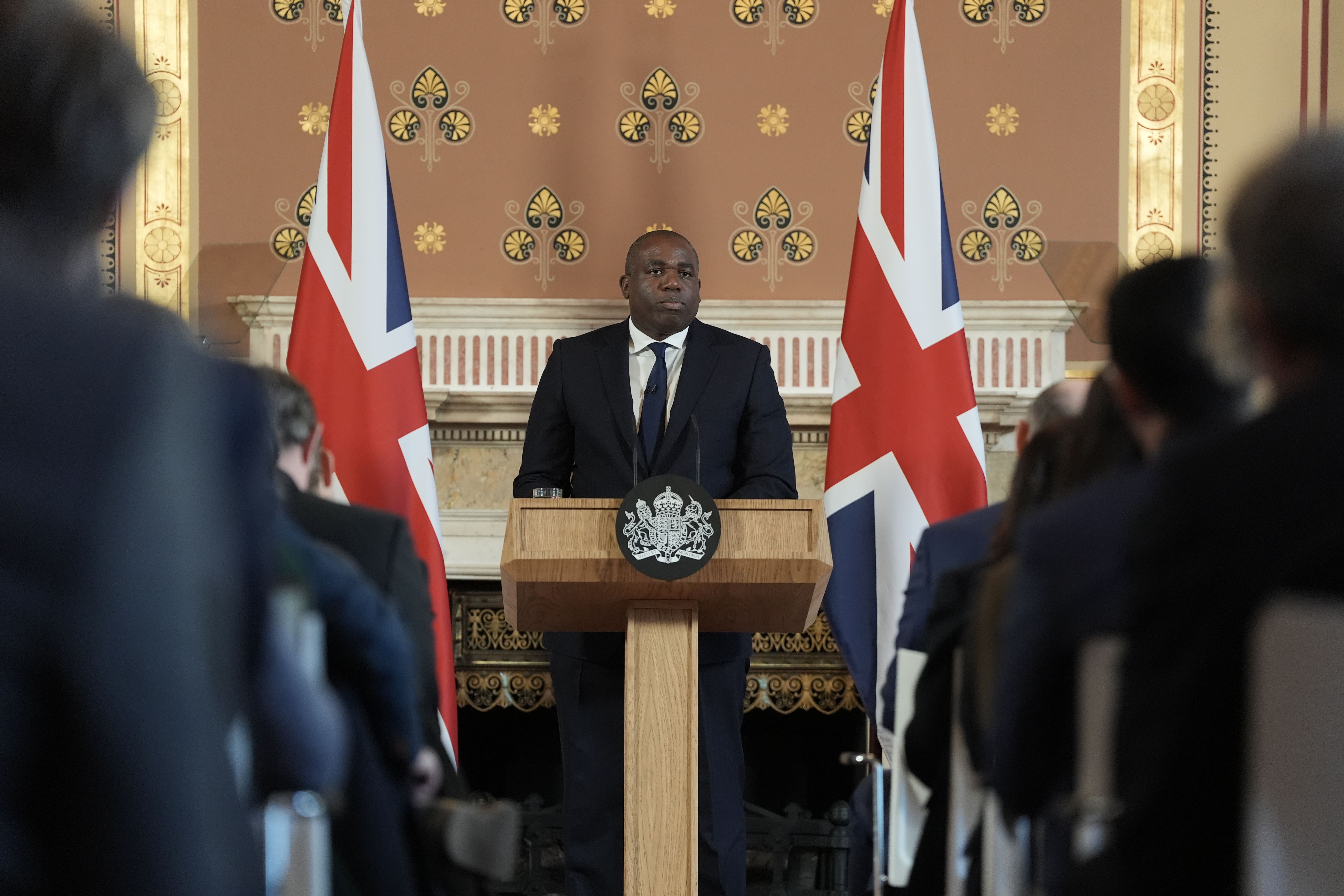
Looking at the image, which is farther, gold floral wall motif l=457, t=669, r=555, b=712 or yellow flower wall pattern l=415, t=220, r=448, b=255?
yellow flower wall pattern l=415, t=220, r=448, b=255

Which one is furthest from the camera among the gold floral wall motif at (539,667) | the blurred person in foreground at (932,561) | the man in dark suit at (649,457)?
the gold floral wall motif at (539,667)

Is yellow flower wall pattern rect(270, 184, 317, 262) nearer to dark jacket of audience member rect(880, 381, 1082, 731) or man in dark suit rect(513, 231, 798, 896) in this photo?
man in dark suit rect(513, 231, 798, 896)

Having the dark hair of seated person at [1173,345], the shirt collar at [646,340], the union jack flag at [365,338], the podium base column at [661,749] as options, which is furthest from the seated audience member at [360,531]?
the shirt collar at [646,340]

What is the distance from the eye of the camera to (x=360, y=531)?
1.71 metres

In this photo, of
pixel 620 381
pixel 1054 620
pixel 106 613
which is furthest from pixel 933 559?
pixel 620 381

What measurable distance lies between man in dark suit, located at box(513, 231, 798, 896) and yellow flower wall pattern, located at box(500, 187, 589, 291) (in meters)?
0.81

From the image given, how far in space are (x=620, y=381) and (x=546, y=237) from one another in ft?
3.97

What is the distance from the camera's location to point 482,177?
187 inches

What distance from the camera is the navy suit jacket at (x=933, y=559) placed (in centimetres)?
192

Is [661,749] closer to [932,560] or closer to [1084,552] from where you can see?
[932,560]

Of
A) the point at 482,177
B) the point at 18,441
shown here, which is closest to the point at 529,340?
the point at 482,177

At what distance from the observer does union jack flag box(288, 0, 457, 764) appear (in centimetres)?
345

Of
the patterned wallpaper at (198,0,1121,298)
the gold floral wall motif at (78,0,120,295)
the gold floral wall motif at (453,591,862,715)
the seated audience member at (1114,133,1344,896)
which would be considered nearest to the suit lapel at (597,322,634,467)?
the patterned wallpaper at (198,0,1121,298)

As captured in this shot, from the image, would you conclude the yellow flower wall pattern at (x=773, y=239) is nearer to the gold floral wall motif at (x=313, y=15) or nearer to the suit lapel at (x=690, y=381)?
the suit lapel at (x=690, y=381)
